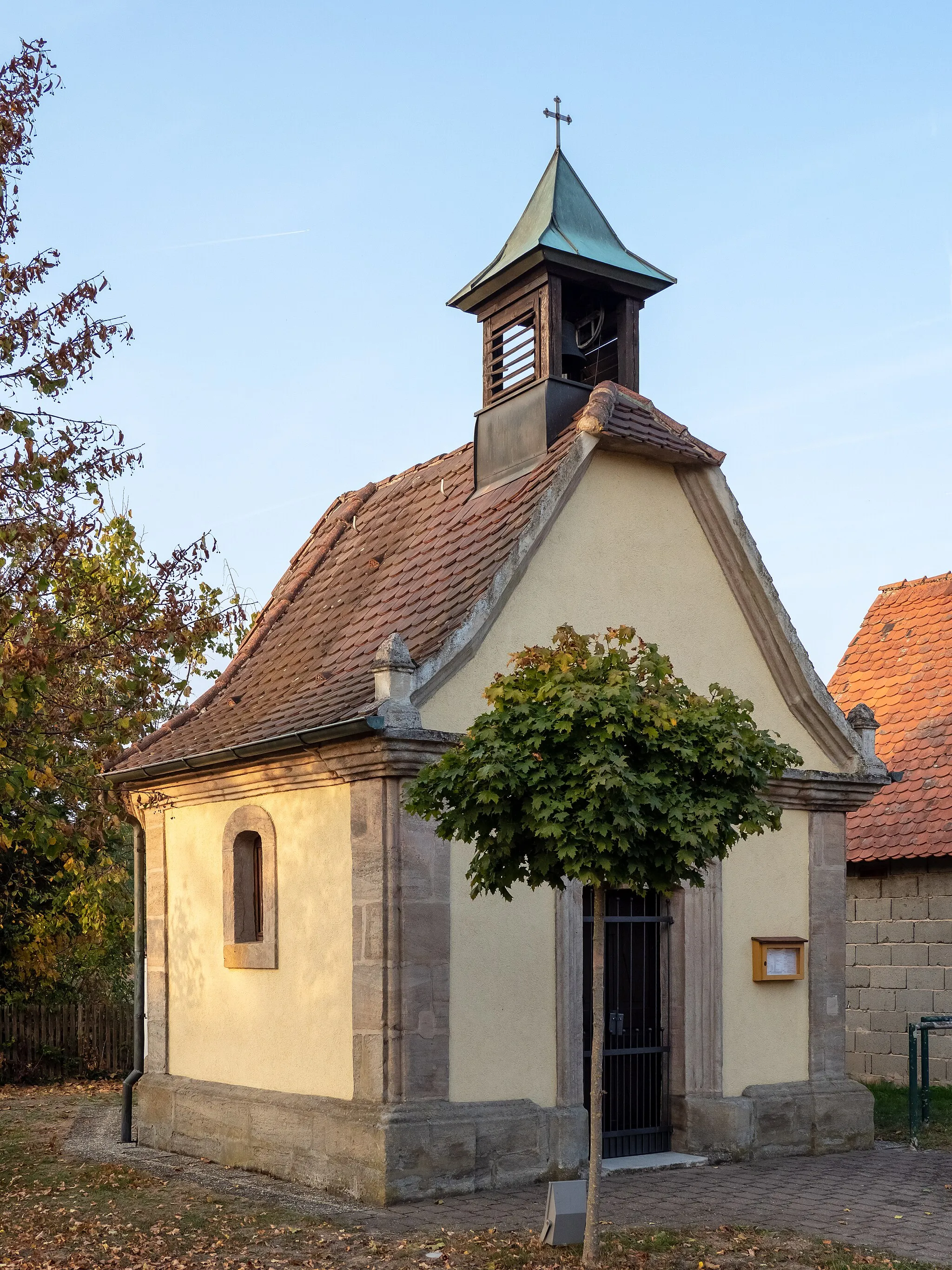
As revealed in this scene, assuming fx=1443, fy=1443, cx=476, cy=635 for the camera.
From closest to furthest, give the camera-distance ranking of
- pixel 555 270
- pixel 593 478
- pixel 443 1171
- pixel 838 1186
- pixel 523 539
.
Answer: pixel 443 1171 < pixel 838 1186 < pixel 523 539 < pixel 593 478 < pixel 555 270

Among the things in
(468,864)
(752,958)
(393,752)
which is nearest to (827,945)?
(752,958)

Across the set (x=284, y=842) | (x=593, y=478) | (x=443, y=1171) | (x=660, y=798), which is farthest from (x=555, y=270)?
(x=443, y=1171)

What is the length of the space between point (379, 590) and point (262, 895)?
2876 millimetres

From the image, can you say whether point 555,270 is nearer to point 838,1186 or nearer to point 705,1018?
point 705,1018

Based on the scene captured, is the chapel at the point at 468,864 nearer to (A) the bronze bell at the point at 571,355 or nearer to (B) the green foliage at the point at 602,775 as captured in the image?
(A) the bronze bell at the point at 571,355

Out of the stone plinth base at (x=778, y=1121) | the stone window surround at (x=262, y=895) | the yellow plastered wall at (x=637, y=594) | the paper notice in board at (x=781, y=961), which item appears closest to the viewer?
the yellow plastered wall at (x=637, y=594)

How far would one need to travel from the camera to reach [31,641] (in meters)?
9.88

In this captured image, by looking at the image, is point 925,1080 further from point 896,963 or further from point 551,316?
point 551,316

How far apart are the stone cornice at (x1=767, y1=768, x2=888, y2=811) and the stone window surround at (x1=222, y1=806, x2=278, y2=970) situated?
14.1 feet

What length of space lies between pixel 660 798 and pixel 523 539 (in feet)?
12.8

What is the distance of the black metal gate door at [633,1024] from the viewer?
1144 centimetres

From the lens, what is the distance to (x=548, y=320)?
1280cm

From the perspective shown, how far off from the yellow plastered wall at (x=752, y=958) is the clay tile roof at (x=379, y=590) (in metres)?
3.39

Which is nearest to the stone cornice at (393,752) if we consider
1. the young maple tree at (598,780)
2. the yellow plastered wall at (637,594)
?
the yellow plastered wall at (637,594)
